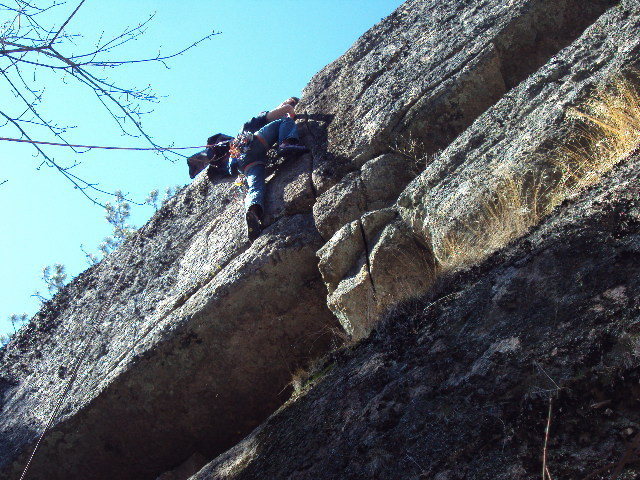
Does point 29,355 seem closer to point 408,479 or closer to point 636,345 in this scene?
point 408,479

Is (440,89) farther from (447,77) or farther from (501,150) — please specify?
(501,150)

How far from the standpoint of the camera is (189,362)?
6.12 meters

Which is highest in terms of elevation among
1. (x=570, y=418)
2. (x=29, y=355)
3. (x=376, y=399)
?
(x=29, y=355)

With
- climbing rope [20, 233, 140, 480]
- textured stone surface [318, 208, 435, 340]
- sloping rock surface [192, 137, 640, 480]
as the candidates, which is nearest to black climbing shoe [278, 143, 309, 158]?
textured stone surface [318, 208, 435, 340]

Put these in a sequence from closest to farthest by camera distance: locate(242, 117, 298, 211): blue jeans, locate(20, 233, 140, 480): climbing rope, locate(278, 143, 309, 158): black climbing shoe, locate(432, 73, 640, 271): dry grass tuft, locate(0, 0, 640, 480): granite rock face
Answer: locate(0, 0, 640, 480): granite rock face → locate(432, 73, 640, 271): dry grass tuft → locate(20, 233, 140, 480): climbing rope → locate(242, 117, 298, 211): blue jeans → locate(278, 143, 309, 158): black climbing shoe

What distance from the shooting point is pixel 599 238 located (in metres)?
3.20

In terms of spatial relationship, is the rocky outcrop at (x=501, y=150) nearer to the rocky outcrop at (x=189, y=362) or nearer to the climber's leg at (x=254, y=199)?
the rocky outcrop at (x=189, y=362)

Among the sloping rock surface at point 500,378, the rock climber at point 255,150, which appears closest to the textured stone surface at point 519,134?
the sloping rock surface at point 500,378

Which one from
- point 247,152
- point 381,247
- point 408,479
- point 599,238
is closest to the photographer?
point 408,479

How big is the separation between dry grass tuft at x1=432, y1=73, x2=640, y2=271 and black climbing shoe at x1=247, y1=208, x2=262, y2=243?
2.24 m

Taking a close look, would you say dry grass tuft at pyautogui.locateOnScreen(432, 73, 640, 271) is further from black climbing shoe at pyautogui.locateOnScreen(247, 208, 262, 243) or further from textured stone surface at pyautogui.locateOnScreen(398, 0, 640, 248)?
black climbing shoe at pyautogui.locateOnScreen(247, 208, 262, 243)

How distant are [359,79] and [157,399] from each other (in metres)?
3.90

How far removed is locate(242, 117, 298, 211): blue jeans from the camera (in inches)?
265

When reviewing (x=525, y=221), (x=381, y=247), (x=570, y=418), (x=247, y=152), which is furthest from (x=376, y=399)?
(x=247, y=152)
